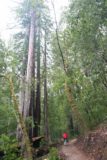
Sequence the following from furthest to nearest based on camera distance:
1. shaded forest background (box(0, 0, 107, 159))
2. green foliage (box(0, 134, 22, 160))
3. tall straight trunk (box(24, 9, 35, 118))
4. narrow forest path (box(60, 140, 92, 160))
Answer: tall straight trunk (box(24, 9, 35, 118)) → shaded forest background (box(0, 0, 107, 159)) → narrow forest path (box(60, 140, 92, 160)) → green foliage (box(0, 134, 22, 160))

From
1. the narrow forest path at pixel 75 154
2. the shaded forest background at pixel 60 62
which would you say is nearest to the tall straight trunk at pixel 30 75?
the shaded forest background at pixel 60 62

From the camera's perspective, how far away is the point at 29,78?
14.5 metres

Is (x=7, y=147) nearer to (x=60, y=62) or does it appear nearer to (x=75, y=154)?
(x=75, y=154)

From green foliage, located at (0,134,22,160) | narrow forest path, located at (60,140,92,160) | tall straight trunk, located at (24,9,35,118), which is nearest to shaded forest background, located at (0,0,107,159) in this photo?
tall straight trunk, located at (24,9,35,118)

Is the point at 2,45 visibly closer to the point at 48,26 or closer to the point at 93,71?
the point at 93,71

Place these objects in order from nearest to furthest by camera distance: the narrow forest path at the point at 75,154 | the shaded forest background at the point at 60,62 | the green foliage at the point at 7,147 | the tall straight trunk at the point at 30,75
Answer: the green foliage at the point at 7,147
the narrow forest path at the point at 75,154
the shaded forest background at the point at 60,62
the tall straight trunk at the point at 30,75

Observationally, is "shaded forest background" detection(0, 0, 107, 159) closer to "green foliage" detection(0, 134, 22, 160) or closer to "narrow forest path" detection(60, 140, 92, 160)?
"green foliage" detection(0, 134, 22, 160)

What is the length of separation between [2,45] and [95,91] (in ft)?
32.0

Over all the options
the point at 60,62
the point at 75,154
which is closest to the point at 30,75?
the point at 60,62

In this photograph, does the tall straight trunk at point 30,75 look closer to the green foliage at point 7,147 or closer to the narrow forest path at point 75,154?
the narrow forest path at point 75,154

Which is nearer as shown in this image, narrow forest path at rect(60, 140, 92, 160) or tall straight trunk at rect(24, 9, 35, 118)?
narrow forest path at rect(60, 140, 92, 160)

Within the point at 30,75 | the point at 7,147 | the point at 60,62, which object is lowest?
the point at 7,147

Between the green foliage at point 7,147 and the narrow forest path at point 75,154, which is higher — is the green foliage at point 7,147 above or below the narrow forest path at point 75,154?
above

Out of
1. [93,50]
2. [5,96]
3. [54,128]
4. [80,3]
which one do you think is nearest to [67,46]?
[93,50]
